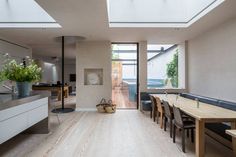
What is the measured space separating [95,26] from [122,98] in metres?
3.98

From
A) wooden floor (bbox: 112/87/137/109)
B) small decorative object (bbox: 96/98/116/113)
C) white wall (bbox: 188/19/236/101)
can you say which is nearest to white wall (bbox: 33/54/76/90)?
wooden floor (bbox: 112/87/137/109)

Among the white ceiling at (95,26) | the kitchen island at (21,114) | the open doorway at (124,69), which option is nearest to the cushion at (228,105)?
the white ceiling at (95,26)

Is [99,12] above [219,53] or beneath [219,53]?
above

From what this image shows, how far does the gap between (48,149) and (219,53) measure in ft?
15.4

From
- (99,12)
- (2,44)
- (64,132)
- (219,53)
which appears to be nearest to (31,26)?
(2,44)

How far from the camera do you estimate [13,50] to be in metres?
7.28

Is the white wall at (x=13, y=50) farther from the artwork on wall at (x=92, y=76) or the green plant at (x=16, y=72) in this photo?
the green plant at (x=16, y=72)

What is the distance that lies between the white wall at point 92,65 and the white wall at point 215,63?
303 centimetres

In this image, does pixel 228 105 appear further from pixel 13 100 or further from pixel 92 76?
pixel 92 76

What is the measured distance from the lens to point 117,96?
8.18 metres

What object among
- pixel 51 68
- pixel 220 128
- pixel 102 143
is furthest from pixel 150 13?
pixel 51 68

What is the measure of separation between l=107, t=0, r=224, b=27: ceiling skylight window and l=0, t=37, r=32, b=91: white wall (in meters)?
3.87

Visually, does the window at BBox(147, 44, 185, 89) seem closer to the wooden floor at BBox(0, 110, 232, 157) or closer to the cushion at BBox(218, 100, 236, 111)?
the wooden floor at BBox(0, 110, 232, 157)

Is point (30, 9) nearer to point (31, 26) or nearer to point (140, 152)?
point (31, 26)
